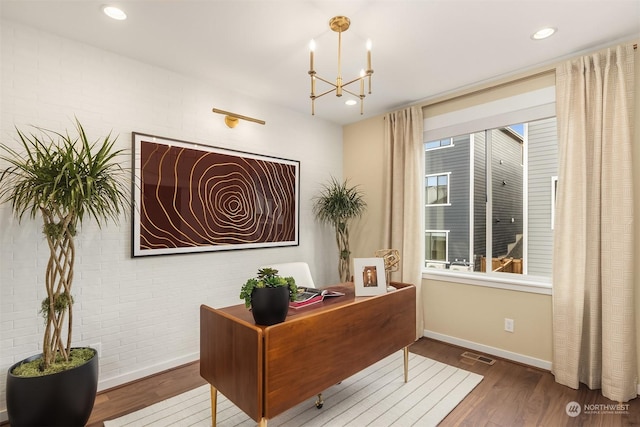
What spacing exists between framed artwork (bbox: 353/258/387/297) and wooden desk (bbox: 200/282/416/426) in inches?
2.6

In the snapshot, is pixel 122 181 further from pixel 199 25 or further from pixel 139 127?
pixel 199 25

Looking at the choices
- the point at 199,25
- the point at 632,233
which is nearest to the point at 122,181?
the point at 199,25

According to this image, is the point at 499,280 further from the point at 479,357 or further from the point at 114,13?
the point at 114,13

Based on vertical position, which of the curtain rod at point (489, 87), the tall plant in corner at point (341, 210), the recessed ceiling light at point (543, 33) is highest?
the recessed ceiling light at point (543, 33)

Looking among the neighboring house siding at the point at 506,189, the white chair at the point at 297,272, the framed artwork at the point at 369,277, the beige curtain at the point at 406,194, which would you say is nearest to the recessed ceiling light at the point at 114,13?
the white chair at the point at 297,272

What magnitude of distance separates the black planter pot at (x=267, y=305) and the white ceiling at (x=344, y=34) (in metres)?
1.75

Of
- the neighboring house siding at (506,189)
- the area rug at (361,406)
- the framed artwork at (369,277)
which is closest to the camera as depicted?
the area rug at (361,406)

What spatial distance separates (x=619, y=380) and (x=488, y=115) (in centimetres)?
242

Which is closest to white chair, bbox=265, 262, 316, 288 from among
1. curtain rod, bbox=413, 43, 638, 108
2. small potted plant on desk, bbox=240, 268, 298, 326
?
small potted plant on desk, bbox=240, 268, 298, 326

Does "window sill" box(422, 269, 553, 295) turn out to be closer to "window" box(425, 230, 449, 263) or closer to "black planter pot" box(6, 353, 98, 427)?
"window" box(425, 230, 449, 263)

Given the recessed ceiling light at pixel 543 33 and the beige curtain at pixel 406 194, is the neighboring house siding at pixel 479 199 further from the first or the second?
the recessed ceiling light at pixel 543 33

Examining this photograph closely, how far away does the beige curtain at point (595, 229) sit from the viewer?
2385 mm

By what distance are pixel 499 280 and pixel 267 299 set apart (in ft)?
8.31

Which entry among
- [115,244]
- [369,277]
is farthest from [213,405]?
[115,244]
